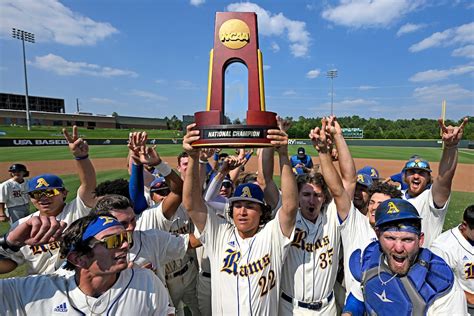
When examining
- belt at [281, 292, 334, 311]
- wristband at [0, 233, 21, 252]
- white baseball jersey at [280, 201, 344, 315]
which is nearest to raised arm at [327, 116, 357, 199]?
white baseball jersey at [280, 201, 344, 315]

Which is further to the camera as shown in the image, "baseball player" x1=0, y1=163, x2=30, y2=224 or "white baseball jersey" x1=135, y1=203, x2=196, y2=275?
"baseball player" x1=0, y1=163, x2=30, y2=224

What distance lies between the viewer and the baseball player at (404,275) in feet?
6.93

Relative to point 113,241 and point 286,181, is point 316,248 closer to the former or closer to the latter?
point 286,181

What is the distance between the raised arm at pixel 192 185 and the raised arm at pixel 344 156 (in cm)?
152

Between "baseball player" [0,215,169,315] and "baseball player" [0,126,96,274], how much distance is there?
1.14 metres

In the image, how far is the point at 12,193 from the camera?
24.0ft

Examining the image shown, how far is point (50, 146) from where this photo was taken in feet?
113

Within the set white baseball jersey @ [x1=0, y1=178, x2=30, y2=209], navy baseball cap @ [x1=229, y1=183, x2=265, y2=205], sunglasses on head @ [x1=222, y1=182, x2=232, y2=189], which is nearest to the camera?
navy baseball cap @ [x1=229, y1=183, x2=265, y2=205]

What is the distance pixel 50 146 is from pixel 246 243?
3848 centimetres

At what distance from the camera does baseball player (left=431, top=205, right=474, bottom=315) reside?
10.4ft

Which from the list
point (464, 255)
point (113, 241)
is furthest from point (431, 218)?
point (113, 241)

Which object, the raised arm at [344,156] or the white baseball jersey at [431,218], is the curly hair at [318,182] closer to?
the raised arm at [344,156]

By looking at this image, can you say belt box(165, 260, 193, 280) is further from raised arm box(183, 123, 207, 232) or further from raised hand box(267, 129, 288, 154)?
raised hand box(267, 129, 288, 154)

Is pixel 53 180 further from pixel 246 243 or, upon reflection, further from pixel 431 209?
pixel 431 209
